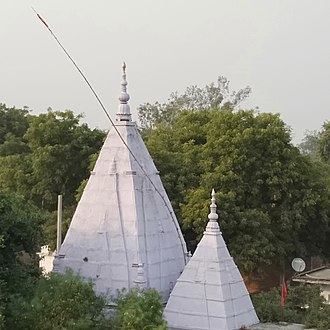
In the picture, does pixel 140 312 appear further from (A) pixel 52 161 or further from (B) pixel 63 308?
(A) pixel 52 161

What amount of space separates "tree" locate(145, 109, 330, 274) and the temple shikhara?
9.03 meters

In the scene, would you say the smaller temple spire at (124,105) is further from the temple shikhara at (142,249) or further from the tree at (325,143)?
the tree at (325,143)

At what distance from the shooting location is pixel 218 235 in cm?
1410

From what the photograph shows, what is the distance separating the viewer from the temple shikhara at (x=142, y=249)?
13.7 metres

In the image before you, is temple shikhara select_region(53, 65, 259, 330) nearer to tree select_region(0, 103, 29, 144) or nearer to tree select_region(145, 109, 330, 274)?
tree select_region(145, 109, 330, 274)

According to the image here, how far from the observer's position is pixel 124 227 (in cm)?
1471

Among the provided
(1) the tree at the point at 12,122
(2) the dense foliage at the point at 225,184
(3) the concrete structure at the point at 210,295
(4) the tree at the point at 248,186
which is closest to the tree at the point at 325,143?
(2) the dense foliage at the point at 225,184

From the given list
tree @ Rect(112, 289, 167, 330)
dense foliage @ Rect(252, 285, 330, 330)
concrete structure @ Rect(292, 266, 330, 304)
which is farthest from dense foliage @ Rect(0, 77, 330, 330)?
concrete structure @ Rect(292, 266, 330, 304)

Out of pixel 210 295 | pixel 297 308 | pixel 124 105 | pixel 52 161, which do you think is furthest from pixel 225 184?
pixel 210 295

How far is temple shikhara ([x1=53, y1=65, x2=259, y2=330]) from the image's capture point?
13.7 metres

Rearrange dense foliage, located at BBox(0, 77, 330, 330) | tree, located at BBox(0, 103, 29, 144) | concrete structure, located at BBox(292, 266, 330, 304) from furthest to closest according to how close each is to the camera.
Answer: tree, located at BBox(0, 103, 29, 144)
concrete structure, located at BBox(292, 266, 330, 304)
dense foliage, located at BBox(0, 77, 330, 330)

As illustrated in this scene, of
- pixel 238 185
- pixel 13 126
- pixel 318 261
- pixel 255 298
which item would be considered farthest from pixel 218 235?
pixel 13 126

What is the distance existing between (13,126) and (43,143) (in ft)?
34.7

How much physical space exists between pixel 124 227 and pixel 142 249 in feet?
1.95
